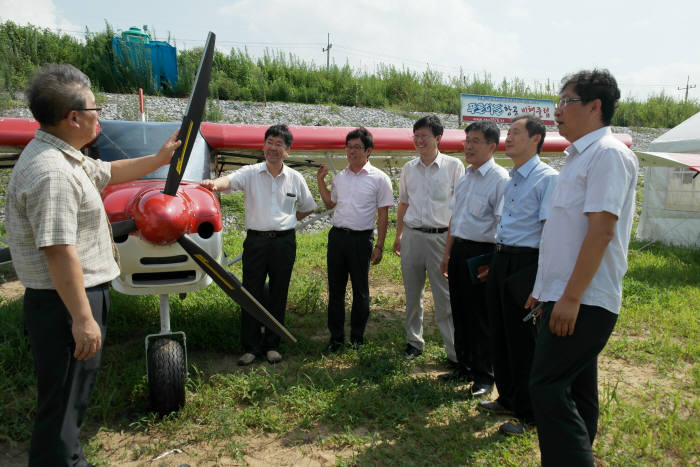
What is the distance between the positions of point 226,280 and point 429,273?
1833 mm

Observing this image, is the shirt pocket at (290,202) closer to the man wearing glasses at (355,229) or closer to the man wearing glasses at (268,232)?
the man wearing glasses at (268,232)

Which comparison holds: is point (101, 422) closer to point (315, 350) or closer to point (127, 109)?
point (315, 350)

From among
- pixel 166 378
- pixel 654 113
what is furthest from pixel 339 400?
pixel 654 113

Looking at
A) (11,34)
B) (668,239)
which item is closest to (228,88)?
(11,34)

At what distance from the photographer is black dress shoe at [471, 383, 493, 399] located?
3.45m

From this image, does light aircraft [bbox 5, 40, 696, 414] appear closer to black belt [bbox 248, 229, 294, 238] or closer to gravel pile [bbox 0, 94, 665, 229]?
black belt [bbox 248, 229, 294, 238]

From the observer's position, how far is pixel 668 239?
10.2 metres

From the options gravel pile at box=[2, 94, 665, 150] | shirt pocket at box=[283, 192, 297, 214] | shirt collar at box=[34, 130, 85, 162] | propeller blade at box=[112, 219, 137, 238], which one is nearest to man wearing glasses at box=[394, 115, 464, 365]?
shirt pocket at box=[283, 192, 297, 214]

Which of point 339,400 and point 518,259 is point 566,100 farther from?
point 339,400

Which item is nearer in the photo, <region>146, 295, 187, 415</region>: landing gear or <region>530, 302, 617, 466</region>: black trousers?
<region>530, 302, 617, 466</region>: black trousers

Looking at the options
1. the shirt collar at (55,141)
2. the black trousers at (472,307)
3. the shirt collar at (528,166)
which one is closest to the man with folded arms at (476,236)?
the black trousers at (472,307)

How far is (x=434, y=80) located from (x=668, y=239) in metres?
15.1

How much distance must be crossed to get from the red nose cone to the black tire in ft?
3.06

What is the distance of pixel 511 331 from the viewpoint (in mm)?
2975
